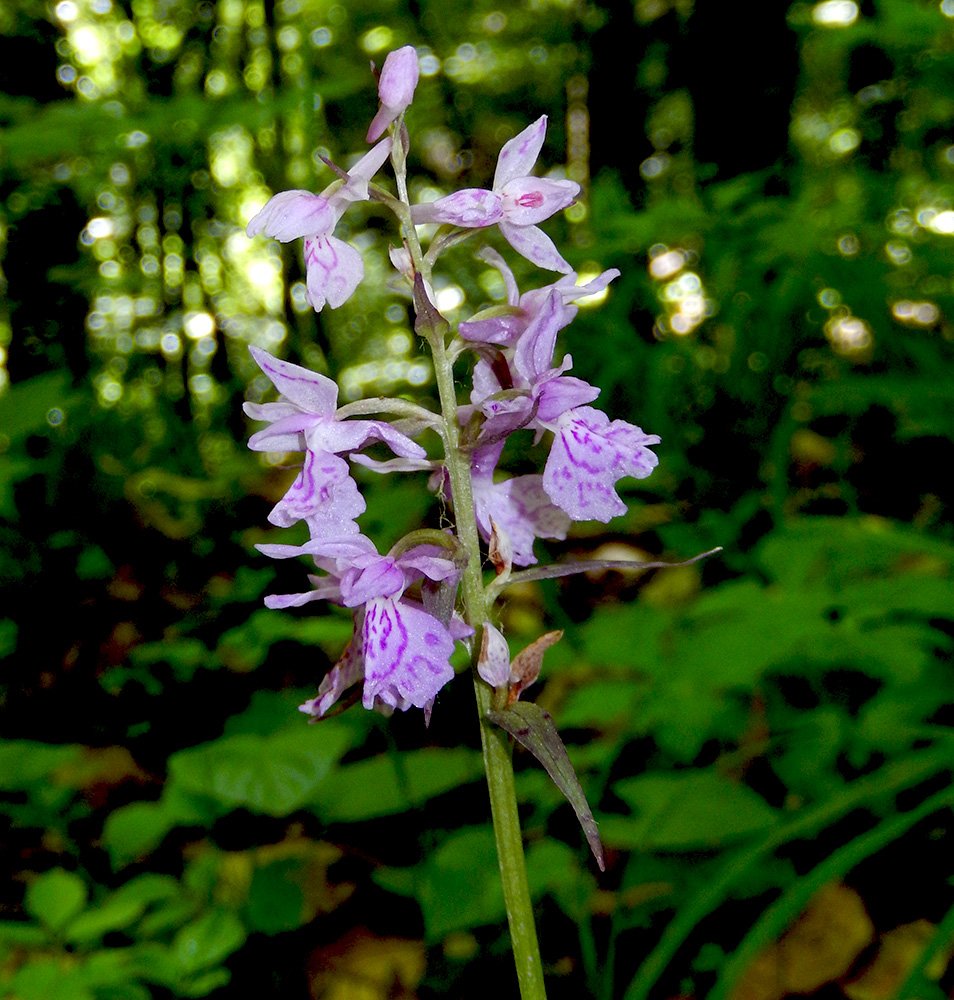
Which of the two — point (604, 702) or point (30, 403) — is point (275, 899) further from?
point (30, 403)

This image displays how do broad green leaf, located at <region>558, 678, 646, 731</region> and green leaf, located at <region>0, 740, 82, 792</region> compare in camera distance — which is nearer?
broad green leaf, located at <region>558, 678, 646, 731</region>

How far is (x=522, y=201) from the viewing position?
925mm

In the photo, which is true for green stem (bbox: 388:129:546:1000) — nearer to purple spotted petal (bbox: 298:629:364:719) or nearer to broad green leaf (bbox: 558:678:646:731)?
purple spotted petal (bbox: 298:629:364:719)

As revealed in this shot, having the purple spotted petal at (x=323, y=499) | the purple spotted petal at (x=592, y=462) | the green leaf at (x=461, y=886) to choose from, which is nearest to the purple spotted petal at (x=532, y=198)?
→ the purple spotted petal at (x=592, y=462)

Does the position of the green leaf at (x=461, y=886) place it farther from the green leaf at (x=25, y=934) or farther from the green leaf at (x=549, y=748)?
the green leaf at (x=549, y=748)

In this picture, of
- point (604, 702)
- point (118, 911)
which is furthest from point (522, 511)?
point (118, 911)

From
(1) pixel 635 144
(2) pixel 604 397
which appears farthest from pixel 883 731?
(1) pixel 635 144

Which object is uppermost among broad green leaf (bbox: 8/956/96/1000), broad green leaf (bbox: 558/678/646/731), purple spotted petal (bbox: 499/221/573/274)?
purple spotted petal (bbox: 499/221/573/274)

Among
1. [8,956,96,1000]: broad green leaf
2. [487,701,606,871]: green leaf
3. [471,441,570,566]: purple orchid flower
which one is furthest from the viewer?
[8,956,96,1000]: broad green leaf

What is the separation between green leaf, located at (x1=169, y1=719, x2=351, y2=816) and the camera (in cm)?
173

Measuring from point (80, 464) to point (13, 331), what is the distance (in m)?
0.97

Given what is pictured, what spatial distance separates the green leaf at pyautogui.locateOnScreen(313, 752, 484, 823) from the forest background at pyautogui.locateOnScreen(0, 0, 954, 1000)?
12mm

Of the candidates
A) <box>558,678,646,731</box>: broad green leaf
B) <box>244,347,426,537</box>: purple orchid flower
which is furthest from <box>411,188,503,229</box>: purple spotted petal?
<box>558,678,646,731</box>: broad green leaf

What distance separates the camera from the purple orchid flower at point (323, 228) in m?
0.87
